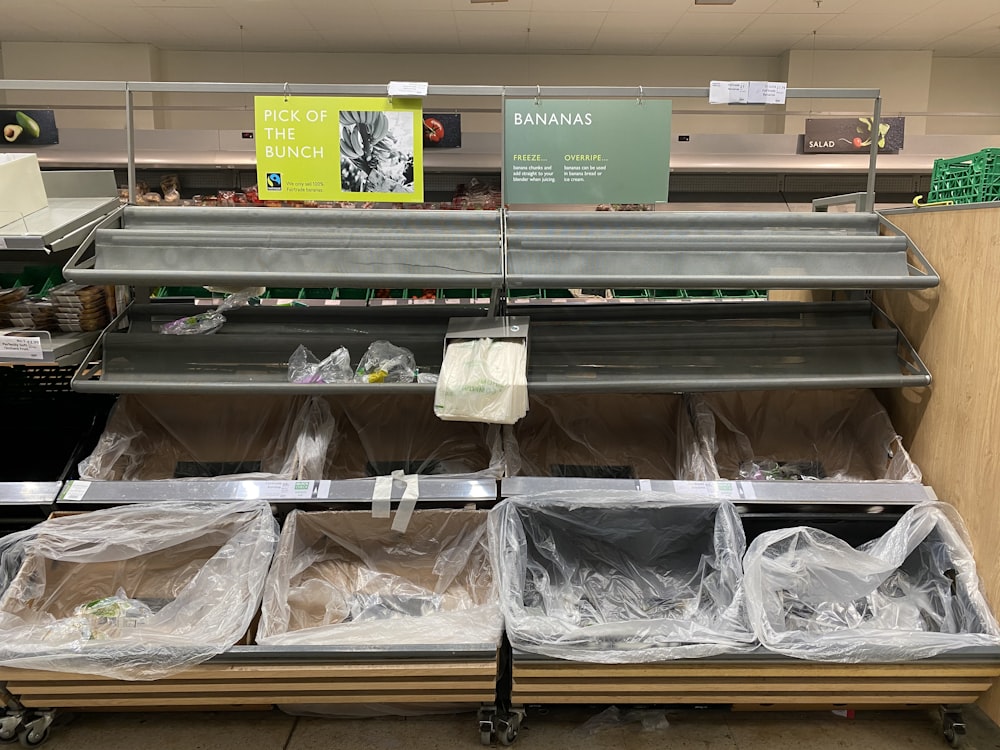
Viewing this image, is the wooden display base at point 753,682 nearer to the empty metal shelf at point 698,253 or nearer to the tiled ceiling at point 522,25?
the empty metal shelf at point 698,253

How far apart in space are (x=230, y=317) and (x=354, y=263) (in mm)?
525

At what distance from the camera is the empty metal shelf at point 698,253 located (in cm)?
174

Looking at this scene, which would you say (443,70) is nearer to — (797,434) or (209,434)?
(209,434)

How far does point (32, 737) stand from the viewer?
5.25ft

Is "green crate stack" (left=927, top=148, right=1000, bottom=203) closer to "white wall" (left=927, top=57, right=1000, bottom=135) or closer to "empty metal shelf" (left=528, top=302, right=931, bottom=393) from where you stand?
"empty metal shelf" (left=528, top=302, right=931, bottom=393)

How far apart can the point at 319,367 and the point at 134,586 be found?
32.0 inches

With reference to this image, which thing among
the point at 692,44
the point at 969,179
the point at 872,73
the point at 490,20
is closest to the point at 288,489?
the point at 969,179

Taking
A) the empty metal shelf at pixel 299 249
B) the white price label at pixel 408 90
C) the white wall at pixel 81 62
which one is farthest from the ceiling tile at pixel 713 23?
the white wall at pixel 81 62

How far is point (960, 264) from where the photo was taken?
1756 mm

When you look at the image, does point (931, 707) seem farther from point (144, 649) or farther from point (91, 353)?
point (91, 353)

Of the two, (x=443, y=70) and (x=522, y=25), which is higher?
(x=522, y=25)

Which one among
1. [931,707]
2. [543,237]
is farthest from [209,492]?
[931,707]

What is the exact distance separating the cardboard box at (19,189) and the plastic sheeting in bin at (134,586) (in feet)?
2.75

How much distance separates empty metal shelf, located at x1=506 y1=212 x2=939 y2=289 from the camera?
1.74 metres
